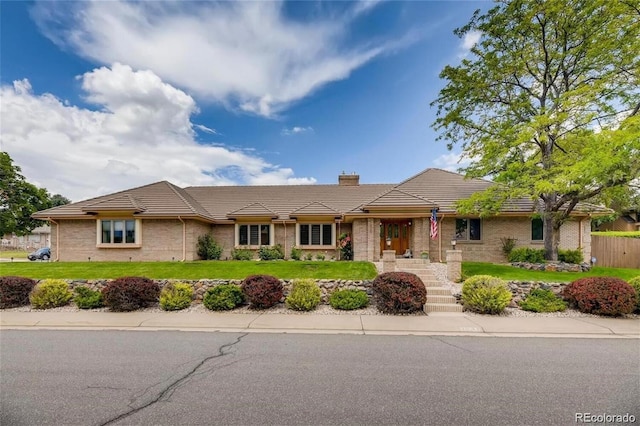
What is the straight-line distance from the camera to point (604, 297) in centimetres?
963

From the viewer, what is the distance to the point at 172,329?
28.6 ft

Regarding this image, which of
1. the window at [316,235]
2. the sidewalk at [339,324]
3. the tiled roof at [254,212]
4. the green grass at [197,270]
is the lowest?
the sidewalk at [339,324]

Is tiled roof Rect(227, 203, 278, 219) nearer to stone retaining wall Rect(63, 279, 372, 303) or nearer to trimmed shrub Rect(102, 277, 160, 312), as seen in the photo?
stone retaining wall Rect(63, 279, 372, 303)

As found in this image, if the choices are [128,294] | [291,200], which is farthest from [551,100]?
[128,294]

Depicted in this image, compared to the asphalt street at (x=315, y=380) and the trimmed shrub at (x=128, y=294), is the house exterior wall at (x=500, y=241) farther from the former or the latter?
the trimmed shrub at (x=128, y=294)

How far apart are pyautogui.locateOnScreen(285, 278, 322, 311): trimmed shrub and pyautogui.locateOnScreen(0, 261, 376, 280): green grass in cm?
145

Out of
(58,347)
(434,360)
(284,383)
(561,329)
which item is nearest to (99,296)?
(58,347)

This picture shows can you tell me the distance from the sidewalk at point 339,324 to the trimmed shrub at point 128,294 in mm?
422

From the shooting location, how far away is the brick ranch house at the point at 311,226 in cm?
1795

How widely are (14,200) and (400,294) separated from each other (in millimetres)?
37219

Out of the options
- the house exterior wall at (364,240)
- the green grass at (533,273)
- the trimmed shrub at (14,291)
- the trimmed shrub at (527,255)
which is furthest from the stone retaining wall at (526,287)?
the trimmed shrub at (14,291)

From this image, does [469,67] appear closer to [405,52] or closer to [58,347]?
[405,52]

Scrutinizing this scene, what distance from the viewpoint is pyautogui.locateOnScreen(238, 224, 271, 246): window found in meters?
20.9

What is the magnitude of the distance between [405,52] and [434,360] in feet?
44.9
